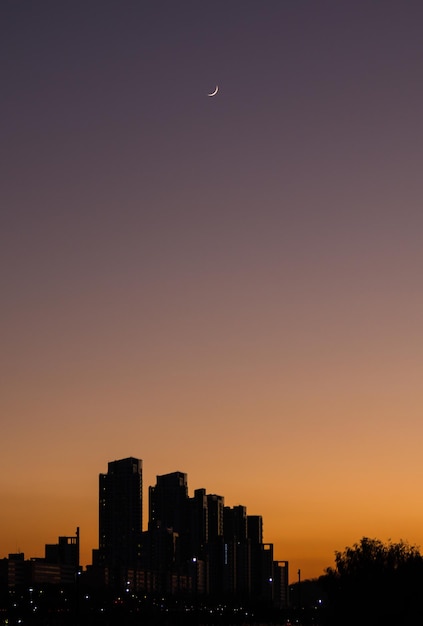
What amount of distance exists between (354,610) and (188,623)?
296ft

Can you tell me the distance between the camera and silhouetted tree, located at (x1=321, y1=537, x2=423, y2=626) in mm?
72062

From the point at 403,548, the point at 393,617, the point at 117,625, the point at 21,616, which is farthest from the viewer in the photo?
the point at 21,616

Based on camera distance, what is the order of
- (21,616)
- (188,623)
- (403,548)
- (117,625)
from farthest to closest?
(21,616), (188,623), (117,625), (403,548)

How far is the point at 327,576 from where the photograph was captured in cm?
8112

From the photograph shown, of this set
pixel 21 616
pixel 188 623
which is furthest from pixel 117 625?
pixel 21 616

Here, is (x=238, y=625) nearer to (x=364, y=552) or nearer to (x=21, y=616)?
(x=21, y=616)

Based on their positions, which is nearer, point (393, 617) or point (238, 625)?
point (393, 617)

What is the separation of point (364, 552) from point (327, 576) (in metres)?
3.57

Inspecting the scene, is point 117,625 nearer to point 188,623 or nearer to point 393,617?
point 188,623

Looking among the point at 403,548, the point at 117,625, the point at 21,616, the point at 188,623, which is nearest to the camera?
the point at 403,548

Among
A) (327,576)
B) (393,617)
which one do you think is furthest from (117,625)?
(393,617)

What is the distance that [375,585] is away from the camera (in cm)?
7462

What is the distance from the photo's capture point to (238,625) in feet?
646

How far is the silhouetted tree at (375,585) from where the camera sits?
236 feet
